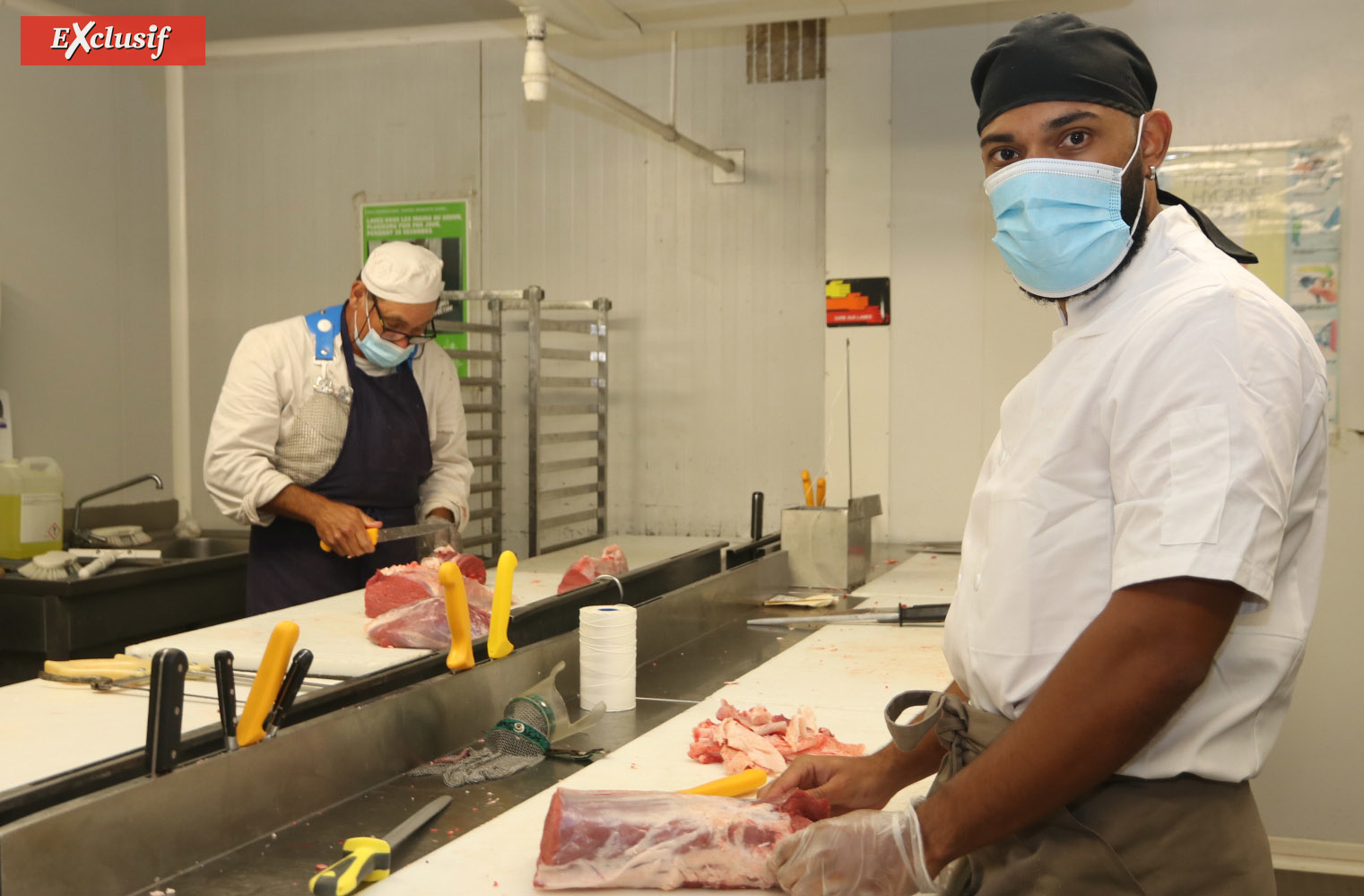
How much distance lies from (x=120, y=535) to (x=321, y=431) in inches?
75.5

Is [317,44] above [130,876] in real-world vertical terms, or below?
above

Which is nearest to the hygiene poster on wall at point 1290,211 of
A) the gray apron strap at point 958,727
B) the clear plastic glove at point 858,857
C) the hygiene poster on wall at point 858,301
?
the hygiene poster on wall at point 858,301

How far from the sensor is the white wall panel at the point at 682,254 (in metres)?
4.79

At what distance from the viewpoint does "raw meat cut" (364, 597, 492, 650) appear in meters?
2.09

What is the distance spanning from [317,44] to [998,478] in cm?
488

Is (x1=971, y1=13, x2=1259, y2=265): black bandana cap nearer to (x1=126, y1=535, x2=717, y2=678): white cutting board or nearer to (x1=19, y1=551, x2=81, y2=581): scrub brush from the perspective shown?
(x1=126, y1=535, x2=717, y2=678): white cutting board

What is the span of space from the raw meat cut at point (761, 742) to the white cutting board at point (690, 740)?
0.10 ft

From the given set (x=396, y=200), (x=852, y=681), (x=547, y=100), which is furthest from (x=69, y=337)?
(x=852, y=681)

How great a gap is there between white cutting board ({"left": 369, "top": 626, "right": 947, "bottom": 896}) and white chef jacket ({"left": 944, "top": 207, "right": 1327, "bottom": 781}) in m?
0.52

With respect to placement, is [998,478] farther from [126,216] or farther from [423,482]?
[126,216]

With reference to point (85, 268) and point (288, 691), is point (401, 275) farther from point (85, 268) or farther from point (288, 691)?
point (85, 268)

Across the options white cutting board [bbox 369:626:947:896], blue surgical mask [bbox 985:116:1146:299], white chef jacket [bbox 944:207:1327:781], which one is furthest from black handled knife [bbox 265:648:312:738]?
blue surgical mask [bbox 985:116:1146:299]

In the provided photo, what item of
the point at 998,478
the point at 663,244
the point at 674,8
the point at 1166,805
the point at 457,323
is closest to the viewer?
the point at 1166,805

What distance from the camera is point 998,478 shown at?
1.26m
